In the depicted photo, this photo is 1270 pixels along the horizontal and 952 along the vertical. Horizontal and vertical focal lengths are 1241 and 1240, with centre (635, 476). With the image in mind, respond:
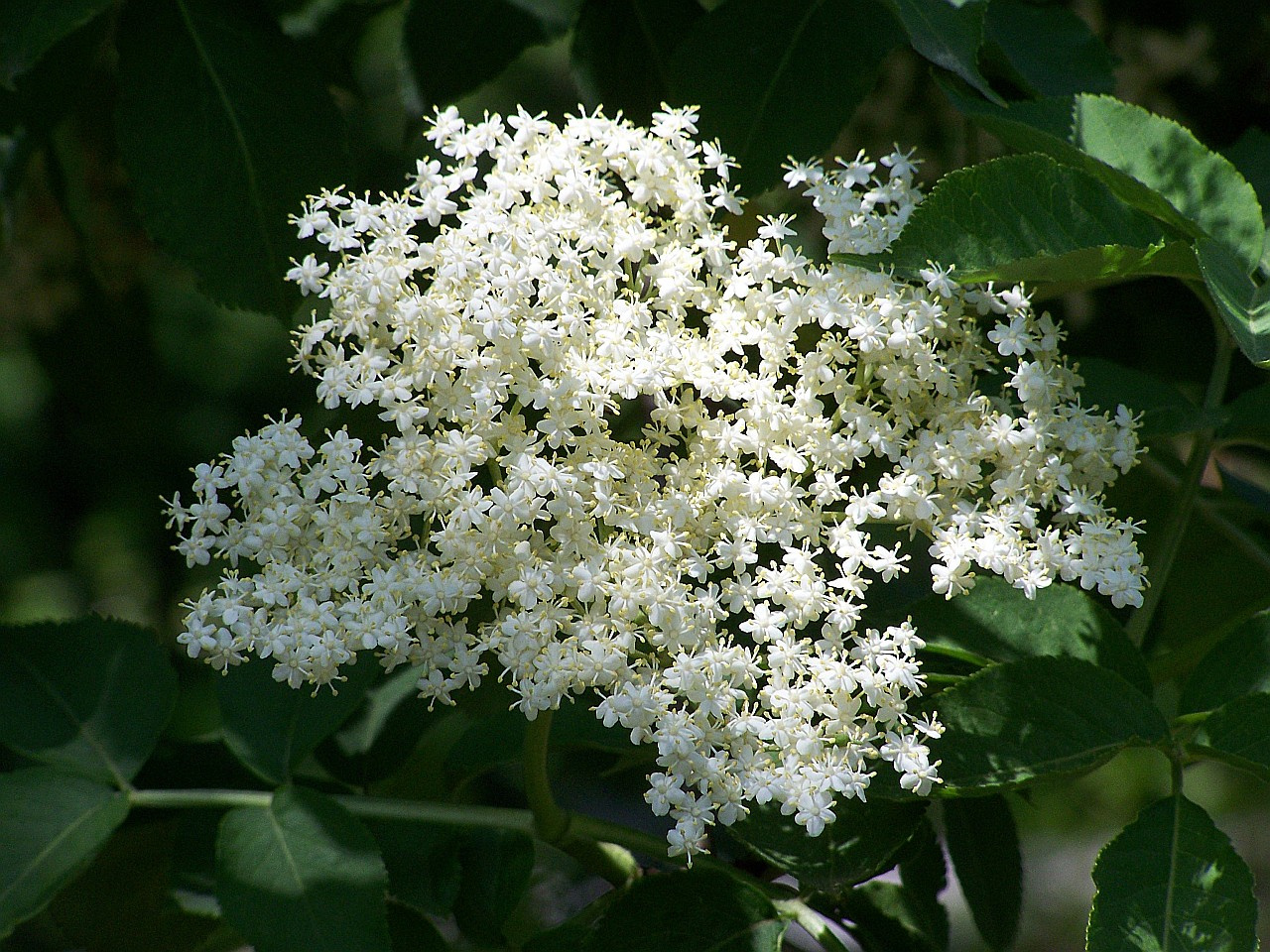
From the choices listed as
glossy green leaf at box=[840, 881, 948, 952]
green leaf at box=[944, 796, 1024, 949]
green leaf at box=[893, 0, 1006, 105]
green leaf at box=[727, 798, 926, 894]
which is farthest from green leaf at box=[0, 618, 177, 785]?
green leaf at box=[893, 0, 1006, 105]

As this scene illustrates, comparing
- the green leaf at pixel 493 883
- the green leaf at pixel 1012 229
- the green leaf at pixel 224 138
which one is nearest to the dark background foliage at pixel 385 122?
the green leaf at pixel 224 138

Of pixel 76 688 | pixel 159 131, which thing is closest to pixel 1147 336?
pixel 159 131

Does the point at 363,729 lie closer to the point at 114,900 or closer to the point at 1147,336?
the point at 114,900

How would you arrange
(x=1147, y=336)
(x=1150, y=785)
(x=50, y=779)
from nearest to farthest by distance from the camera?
1. (x=50, y=779)
2. (x=1147, y=336)
3. (x=1150, y=785)

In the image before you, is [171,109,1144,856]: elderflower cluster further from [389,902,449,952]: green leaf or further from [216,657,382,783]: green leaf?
[389,902,449,952]: green leaf

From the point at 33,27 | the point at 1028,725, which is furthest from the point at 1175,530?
the point at 33,27

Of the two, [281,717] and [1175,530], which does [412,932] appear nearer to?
[281,717]
